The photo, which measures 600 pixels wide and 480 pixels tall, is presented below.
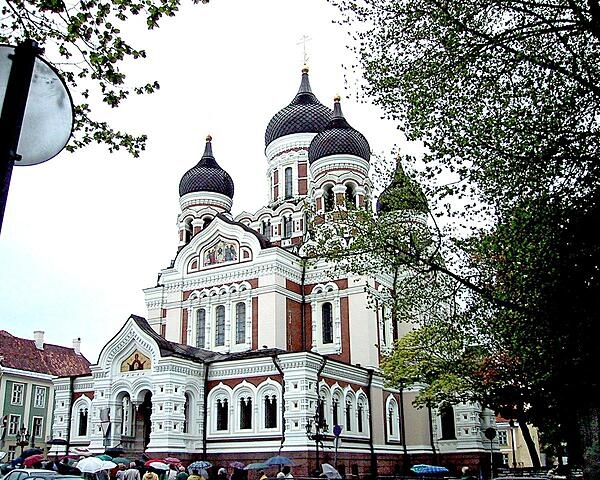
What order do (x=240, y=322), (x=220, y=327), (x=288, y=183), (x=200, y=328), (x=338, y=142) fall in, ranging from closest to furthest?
(x=240, y=322), (x=220, y=327), (x=200, y=328), (x=338, y=142), (x=288, y=183)

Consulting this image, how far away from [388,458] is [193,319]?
12757 millimetres

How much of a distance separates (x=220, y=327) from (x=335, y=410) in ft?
28.8

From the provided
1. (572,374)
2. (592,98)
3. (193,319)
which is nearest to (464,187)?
(592,98)

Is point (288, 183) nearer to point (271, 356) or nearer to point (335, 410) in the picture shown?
point (271, 356)

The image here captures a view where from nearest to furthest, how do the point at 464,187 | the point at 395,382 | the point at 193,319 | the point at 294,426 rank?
the point at 464,187 → the point at 294,426 → the point at 395,382 → the point at 193,319

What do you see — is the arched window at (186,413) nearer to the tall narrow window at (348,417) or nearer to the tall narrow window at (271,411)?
the tall narrow window at (271,411)

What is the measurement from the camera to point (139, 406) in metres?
32.2

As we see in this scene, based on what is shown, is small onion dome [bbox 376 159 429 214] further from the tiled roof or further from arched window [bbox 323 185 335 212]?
the tiled roof

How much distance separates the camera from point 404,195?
16.1 m

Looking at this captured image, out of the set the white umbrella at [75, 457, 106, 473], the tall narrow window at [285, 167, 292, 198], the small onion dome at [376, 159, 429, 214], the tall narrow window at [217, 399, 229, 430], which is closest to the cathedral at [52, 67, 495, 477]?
the tall narrow window at [217, 399, 229, 430]

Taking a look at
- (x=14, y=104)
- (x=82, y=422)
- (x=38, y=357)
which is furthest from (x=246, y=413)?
(x=38, y=357)

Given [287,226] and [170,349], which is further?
[287,226]

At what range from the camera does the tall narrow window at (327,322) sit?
122 ft

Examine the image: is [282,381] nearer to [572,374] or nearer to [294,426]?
[294,426]
